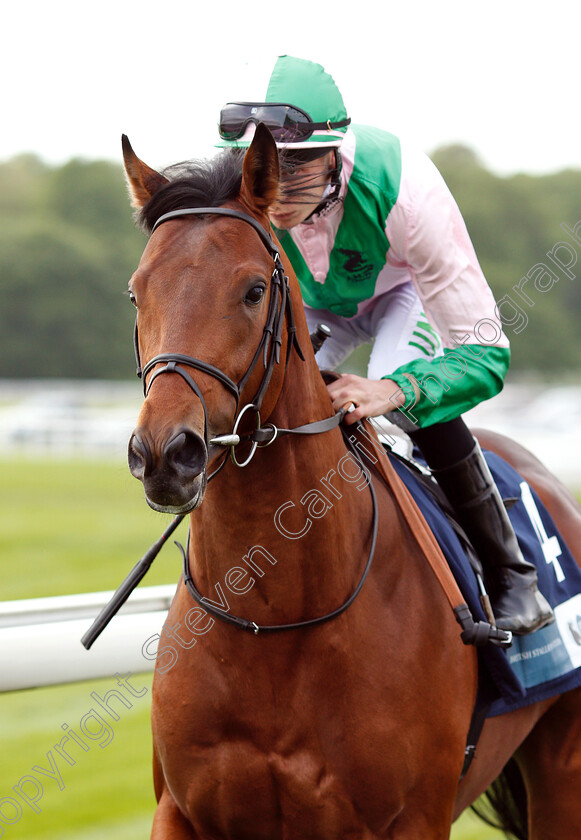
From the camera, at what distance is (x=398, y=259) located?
99.6 inches

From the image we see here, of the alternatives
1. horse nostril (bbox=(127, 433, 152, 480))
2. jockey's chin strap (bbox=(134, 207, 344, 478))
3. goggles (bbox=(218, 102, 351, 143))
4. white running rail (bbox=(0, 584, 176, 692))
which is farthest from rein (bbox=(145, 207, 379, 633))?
white running rail (bbox=(0, 584, 176, 692))

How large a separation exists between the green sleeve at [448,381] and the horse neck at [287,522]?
0.26 metres

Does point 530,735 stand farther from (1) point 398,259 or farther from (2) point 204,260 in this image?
(2) point 204,260

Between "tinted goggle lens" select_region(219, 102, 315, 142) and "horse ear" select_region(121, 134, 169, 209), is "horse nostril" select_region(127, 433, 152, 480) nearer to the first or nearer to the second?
"horse ear" select_region(121, 134, 169, 209)

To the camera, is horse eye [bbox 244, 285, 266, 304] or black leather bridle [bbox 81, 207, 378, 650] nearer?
black leather bridle [bbox 81, 207, 378, 650]

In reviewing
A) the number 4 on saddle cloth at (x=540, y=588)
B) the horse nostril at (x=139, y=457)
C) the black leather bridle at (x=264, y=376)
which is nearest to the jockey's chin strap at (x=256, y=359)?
the black leather bridle at (x=264, y=376)

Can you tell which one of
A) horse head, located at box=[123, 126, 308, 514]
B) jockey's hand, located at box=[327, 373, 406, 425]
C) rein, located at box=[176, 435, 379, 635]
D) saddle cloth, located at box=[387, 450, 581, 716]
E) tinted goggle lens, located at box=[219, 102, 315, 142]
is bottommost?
saddle cloth, located at box=[387, 450, 581, 716]

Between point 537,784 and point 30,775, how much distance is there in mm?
2055

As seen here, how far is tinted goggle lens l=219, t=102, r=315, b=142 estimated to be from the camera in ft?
7.12

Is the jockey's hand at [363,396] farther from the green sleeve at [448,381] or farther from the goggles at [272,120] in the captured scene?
the goggles at [272,120]

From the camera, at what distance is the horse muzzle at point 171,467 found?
1575 mm

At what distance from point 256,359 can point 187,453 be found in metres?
0.29

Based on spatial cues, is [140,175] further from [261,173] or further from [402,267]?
[402,267]

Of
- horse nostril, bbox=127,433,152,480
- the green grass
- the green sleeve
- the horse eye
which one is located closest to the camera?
horse nostril, bbox=127,433,152,480
